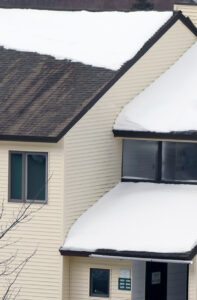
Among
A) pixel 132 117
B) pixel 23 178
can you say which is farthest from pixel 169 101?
pixel 23 178

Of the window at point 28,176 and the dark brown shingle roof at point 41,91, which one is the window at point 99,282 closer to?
the window at point 28,176

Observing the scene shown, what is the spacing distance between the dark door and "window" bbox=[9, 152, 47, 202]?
3553 millimetres

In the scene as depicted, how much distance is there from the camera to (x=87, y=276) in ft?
146

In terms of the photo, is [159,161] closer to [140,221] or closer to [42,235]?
[140,221]

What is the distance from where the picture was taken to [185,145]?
46.6m

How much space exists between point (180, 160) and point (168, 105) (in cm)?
170

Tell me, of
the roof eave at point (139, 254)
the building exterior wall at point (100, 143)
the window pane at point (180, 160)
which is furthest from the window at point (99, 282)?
the window pane at point (180, 160)

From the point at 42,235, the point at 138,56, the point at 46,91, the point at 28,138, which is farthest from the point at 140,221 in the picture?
the point at 138,56

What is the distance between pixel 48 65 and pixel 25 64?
711mm

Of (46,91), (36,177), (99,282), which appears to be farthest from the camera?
(46,91)

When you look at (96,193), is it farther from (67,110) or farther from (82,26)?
(82,26)

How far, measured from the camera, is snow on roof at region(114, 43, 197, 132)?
152 feet

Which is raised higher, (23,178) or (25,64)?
(25,64)

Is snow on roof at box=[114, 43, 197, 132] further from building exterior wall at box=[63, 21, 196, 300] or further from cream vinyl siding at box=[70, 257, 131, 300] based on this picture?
cream vinyl siding at box=[70, 257, 131, 300]
